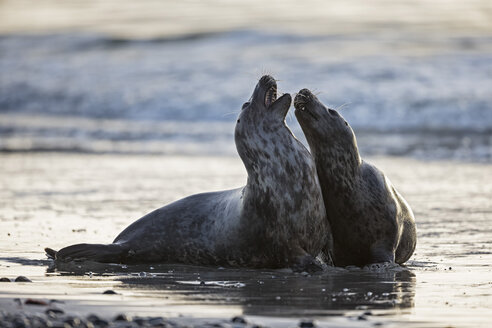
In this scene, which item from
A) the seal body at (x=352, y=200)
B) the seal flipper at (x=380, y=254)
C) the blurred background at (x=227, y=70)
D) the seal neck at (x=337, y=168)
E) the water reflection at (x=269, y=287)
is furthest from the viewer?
the blurred background at (x=227, y=70)

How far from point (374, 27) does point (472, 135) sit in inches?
590

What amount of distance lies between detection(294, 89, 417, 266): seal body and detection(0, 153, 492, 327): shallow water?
23 cm

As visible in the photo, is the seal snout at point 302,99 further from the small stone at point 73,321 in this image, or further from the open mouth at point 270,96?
the small stone at point 73,321

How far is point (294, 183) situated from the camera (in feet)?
20.1

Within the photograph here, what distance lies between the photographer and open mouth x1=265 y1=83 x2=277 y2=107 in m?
6.56

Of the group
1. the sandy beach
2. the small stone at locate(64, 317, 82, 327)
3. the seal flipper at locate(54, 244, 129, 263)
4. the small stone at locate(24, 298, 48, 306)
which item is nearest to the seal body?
the sandy beach

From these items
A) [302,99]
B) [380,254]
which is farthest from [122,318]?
[302,99]

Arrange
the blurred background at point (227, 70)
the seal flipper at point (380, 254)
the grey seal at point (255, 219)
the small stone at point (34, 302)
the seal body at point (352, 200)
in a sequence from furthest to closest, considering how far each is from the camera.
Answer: the blurred background at point (227, 70) < the seal body at point (352, 200) < the seal flipper at point (380, 254) < the grey seal at point (255, 219) < the small stone at point (34, 302)

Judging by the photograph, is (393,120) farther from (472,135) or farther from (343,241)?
(343,241)

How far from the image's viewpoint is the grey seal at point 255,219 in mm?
6098

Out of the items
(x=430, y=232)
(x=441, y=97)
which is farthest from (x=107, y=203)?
(x=441, y=97)

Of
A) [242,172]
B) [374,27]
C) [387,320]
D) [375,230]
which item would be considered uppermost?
[374,27]

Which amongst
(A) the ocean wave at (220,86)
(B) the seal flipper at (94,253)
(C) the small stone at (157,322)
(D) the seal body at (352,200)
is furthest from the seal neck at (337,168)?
(A) the ocean wave at (220,86)

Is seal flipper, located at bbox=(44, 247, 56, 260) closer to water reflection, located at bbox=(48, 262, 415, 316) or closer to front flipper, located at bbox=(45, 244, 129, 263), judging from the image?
front flipper, located at bbox=(45, 244, 129, 263)
